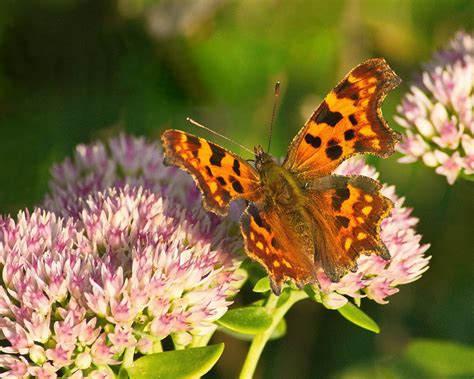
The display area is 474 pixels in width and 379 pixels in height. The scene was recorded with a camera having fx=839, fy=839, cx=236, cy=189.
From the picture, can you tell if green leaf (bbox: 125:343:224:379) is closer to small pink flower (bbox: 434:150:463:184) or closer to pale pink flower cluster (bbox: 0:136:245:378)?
pale pink flower cluster (bbox: 0:136:245:378)

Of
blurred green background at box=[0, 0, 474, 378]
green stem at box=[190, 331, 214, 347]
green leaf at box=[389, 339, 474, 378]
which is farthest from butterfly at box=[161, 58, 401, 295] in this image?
blurred green background at box=[0, 0, 474, 378]

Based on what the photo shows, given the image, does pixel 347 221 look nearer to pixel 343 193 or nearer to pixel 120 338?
pixel 343 193

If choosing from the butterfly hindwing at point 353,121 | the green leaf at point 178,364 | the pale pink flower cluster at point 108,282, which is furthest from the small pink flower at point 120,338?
the butterfly hindwing at point 353,121

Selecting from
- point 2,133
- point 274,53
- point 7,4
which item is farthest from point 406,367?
point 7,4

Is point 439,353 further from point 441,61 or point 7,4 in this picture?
point 7,4

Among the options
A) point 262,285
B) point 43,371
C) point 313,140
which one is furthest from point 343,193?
point 43,371

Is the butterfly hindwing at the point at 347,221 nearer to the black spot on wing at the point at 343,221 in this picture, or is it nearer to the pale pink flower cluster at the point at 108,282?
the black spot on wing at the point at 343,221

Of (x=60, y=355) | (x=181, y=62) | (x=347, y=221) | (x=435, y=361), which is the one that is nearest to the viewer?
(x=60, y=355)
